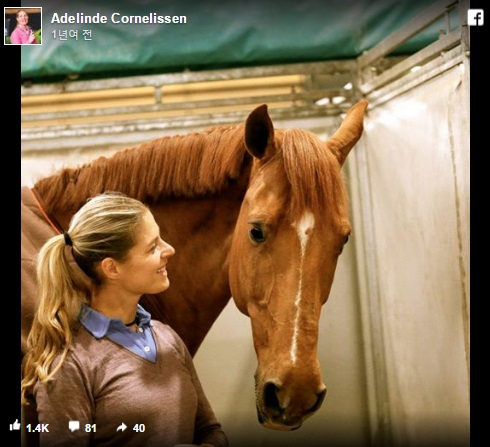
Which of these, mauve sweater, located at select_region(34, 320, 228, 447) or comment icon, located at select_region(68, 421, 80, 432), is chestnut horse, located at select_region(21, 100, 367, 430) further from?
comment icon, located at select_region(68, 421, 80, 432)

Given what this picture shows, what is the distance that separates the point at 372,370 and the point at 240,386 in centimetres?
37

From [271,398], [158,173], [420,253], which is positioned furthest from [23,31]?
[420,253]

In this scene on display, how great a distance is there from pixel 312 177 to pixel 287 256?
150 millimetres

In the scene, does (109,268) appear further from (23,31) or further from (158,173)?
(23,31)

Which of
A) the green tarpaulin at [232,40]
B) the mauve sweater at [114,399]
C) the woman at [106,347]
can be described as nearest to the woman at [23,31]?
the green tarpaulin at [232,40]

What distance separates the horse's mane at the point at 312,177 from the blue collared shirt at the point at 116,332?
341 mm

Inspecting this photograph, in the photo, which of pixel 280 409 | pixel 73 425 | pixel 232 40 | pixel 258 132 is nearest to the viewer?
pixel 73 425

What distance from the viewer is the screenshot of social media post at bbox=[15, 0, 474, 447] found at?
87 centimetres

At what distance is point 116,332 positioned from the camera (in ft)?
2.86

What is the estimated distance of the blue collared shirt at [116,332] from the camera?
2.82 ft

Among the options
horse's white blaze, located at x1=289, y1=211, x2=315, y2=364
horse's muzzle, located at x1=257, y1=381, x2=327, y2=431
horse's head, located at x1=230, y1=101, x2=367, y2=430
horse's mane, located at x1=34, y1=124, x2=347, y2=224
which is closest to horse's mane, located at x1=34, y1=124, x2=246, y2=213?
horse's mane, located at x1=34, y1=124, x2=347, y2=224

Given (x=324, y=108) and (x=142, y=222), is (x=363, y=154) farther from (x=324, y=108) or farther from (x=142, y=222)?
(x=142, y=222)
